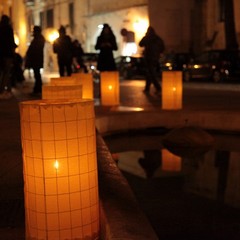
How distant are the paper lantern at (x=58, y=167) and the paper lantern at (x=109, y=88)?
28.4 ft

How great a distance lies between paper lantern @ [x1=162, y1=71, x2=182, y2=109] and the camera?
1128 centimetres

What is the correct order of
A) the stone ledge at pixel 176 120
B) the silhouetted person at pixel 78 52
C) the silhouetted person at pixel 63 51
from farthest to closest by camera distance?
the silhouetted person at pixel 78 52, the silhouetted person at pixel 63 51, the stone ledge at pixel 176 120

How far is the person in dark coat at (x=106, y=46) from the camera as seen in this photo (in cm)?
1435

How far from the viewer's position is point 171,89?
11344mm

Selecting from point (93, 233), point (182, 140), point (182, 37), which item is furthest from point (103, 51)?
point (182, 37)

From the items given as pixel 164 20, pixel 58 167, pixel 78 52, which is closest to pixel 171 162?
pixel 58 167

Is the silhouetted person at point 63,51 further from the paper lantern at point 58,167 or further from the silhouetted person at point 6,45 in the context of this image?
the paper lantern at point 58,167

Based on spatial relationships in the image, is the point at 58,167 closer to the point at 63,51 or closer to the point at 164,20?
the point at 63,51

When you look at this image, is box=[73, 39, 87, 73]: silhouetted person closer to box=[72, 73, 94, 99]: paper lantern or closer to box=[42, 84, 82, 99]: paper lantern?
box=[72, 73, 94, 99]: paper lantern

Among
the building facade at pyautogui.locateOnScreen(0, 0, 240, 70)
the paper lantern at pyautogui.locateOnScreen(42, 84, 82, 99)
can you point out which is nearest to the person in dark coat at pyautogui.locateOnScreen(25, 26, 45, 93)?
the paper lantern at pyautogui.locateOnScreen(42, 84, 82, 99)

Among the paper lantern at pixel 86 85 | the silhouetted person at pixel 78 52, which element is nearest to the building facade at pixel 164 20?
the silhouetted person at pixel 78 52

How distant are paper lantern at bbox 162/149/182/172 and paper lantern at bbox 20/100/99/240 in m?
4.91

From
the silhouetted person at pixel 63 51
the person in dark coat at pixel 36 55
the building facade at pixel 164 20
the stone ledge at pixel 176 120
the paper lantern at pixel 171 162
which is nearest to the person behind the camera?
the paper lantern at pixel 171 162

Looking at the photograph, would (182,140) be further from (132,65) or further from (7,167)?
(132,65)
